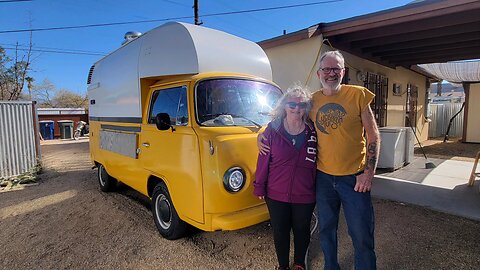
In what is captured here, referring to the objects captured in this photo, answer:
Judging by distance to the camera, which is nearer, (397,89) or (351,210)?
(351,210)

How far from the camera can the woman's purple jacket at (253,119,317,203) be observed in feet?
7.69

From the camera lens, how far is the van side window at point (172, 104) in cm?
332

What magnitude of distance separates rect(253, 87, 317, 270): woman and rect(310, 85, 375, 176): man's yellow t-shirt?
0.40ft

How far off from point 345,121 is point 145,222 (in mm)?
3288

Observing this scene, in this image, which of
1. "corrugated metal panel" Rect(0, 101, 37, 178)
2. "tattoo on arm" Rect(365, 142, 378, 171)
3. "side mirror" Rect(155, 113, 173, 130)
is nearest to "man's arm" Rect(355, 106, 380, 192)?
"tattoo on arm" Rect(365, 142, 378, 171)

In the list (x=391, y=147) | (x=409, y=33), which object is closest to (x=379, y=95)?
(x=391, y=147)

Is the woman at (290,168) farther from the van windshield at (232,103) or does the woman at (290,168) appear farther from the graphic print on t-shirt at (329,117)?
the van windshield at (232,103)

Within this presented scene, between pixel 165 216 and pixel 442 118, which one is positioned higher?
pixel 442 118

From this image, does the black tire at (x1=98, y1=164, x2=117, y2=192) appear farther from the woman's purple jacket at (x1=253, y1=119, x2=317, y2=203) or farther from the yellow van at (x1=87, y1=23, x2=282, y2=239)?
the woman's purple jacket at (x1=253, y1=119, x2=317, y2=203)

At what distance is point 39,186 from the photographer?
6559 mm

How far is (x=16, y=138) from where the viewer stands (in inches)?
285

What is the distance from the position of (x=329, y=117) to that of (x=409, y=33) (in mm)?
5459

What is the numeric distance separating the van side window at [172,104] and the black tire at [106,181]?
2472 mm

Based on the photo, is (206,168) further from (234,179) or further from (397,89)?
(397,89)
